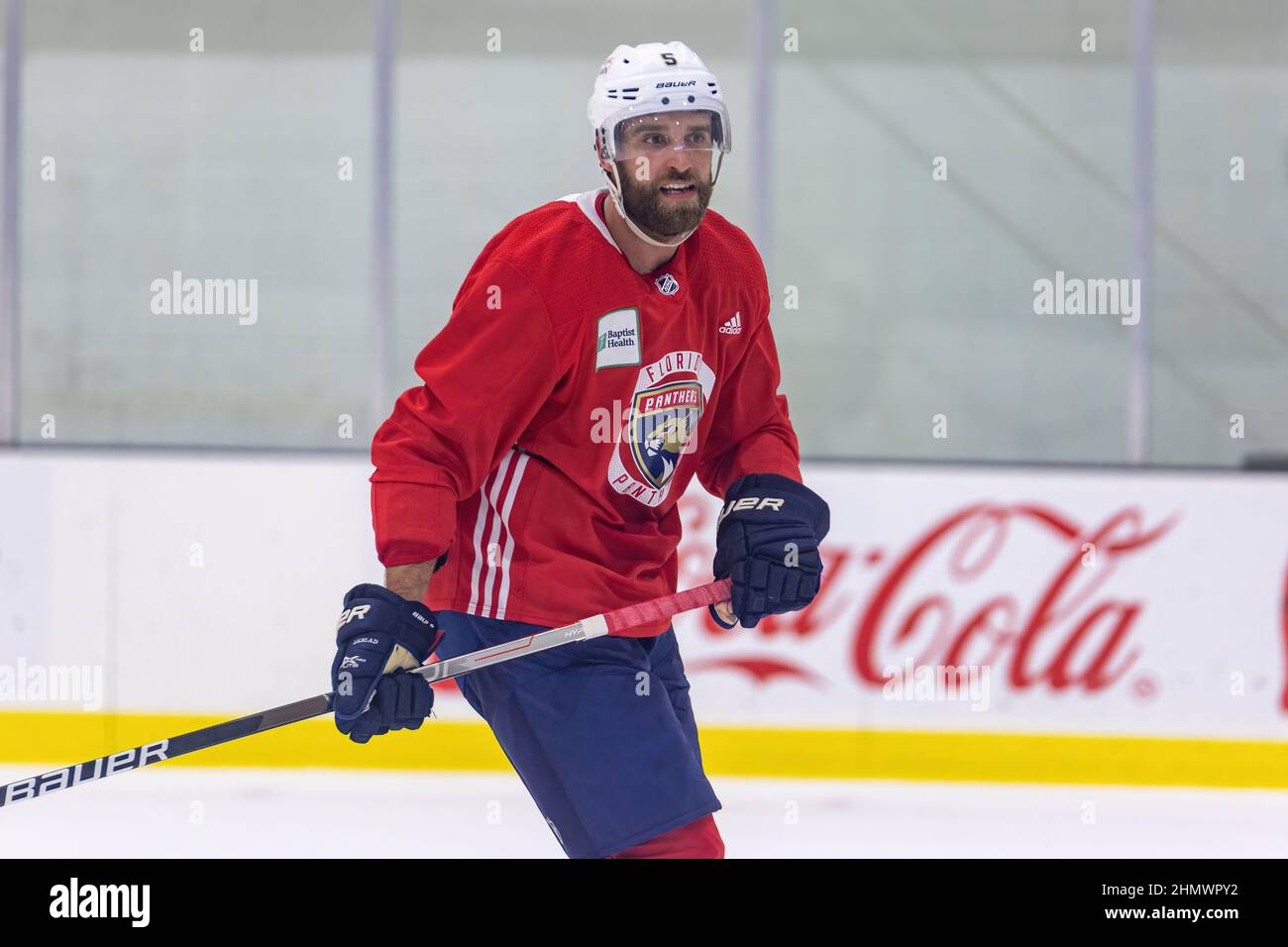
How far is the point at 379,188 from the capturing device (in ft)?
15.9

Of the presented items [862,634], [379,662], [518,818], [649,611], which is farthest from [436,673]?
[862,634]

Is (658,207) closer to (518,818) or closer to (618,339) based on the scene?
(618,339)

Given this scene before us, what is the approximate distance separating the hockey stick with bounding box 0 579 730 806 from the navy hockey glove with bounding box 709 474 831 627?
46mm

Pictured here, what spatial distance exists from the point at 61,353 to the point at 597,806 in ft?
11.4

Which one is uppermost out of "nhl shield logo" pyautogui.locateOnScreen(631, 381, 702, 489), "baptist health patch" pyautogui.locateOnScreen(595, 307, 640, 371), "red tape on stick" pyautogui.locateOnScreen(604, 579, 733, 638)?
"baptist health patch" pyautogui.locateOnScreen(595, 307, 640, 371)

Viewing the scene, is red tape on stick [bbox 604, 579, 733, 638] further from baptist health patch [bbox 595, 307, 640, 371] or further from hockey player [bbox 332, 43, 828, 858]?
baptist health patch [bbox 595, 307, 640, 371]

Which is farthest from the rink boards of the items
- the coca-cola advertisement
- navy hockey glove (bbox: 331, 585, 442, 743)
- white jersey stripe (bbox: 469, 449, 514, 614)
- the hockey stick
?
navy hockey glove (bbox: 331, 585, 442, 743)

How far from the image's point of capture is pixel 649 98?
2.01 m

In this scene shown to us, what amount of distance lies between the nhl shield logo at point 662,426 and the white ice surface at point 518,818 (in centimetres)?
183

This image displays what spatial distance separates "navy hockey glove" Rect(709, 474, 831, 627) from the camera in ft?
6.75

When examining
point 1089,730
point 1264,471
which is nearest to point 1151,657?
point 1089,730

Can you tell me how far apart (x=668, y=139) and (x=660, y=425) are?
35 cm

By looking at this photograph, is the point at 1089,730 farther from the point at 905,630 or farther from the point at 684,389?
the point at 684,389

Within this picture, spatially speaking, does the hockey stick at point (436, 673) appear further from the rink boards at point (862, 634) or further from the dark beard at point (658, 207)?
the rink boards at point (862, 634)
